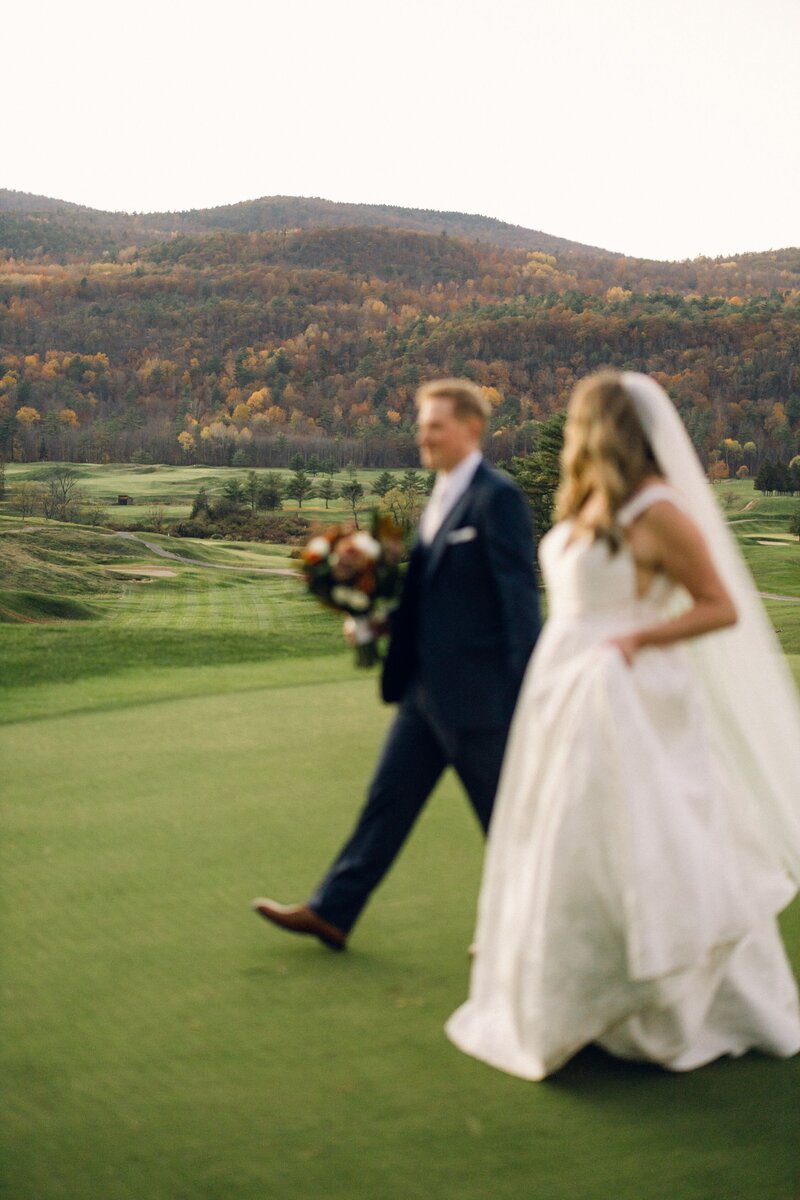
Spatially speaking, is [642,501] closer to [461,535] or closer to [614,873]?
[461,535]

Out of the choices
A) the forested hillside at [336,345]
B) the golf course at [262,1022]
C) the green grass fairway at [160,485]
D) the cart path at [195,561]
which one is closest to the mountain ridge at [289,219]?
the forested hillside at [336,345]

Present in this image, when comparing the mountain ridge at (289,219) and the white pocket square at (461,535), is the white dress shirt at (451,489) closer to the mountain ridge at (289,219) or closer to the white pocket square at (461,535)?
the white pocket square at (461,535)

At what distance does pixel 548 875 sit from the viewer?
3.33m

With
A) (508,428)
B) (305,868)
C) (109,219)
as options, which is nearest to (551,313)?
(508,428)

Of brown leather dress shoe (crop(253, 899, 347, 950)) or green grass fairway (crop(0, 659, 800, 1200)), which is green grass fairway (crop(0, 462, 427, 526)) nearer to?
green grass fairway (crop(0, 659, 800, 1200))

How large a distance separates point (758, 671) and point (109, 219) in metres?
110

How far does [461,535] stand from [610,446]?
709 millimetres

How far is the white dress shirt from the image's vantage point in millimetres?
4047

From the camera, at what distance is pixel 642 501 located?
3.36m

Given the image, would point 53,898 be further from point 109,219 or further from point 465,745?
point 109,219

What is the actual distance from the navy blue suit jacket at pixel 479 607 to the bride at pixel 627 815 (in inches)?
10.8

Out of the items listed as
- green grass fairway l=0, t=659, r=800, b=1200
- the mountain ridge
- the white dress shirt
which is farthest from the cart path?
the mountain ridge

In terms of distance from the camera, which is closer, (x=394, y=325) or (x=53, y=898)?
(x=53, y=898)

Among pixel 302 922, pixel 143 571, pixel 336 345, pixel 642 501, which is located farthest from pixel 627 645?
pixel 336 345
